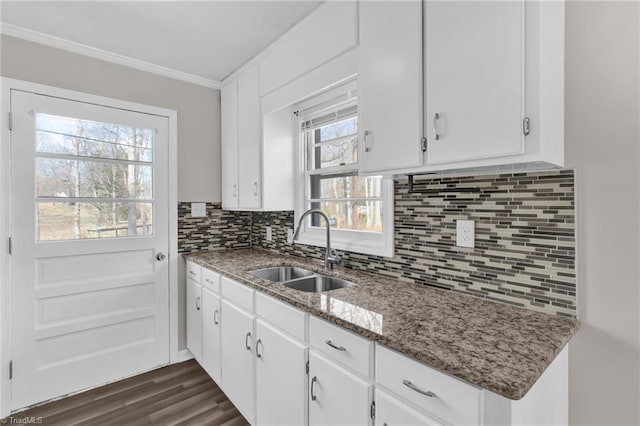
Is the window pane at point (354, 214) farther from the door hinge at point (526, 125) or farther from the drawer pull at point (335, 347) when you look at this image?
the door hinge at point (526, 125)

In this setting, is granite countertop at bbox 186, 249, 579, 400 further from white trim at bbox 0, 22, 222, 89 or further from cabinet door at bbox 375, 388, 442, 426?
white trim at bbox 0, 22, 222, 89

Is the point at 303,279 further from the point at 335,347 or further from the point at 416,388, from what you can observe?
the point at 416,388

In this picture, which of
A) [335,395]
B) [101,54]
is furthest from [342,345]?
[101,54]

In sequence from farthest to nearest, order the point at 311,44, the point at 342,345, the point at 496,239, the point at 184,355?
the point at 184,355, the point at 311,44, the point at 496,239, the point at 342,345

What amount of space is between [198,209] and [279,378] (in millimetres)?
1756

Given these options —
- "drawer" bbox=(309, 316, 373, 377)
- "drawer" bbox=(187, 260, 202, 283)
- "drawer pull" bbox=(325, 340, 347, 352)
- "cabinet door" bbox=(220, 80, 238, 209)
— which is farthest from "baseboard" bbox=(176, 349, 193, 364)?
"drawer pull" bbox=(325, 340, 347, 352)

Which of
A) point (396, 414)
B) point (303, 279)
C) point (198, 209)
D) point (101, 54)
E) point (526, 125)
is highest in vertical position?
point (101, 54)

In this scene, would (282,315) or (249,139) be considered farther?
(249,139)

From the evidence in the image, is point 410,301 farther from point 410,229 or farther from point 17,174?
point 17,174

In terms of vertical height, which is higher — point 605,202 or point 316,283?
point 605,202

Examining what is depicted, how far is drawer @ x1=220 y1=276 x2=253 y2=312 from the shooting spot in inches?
71.8

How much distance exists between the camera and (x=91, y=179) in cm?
233

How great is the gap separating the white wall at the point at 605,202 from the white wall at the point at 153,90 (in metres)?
2.57

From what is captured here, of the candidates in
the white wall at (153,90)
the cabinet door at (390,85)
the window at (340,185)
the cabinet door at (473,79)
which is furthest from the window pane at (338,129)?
the white wall at (153,90)
